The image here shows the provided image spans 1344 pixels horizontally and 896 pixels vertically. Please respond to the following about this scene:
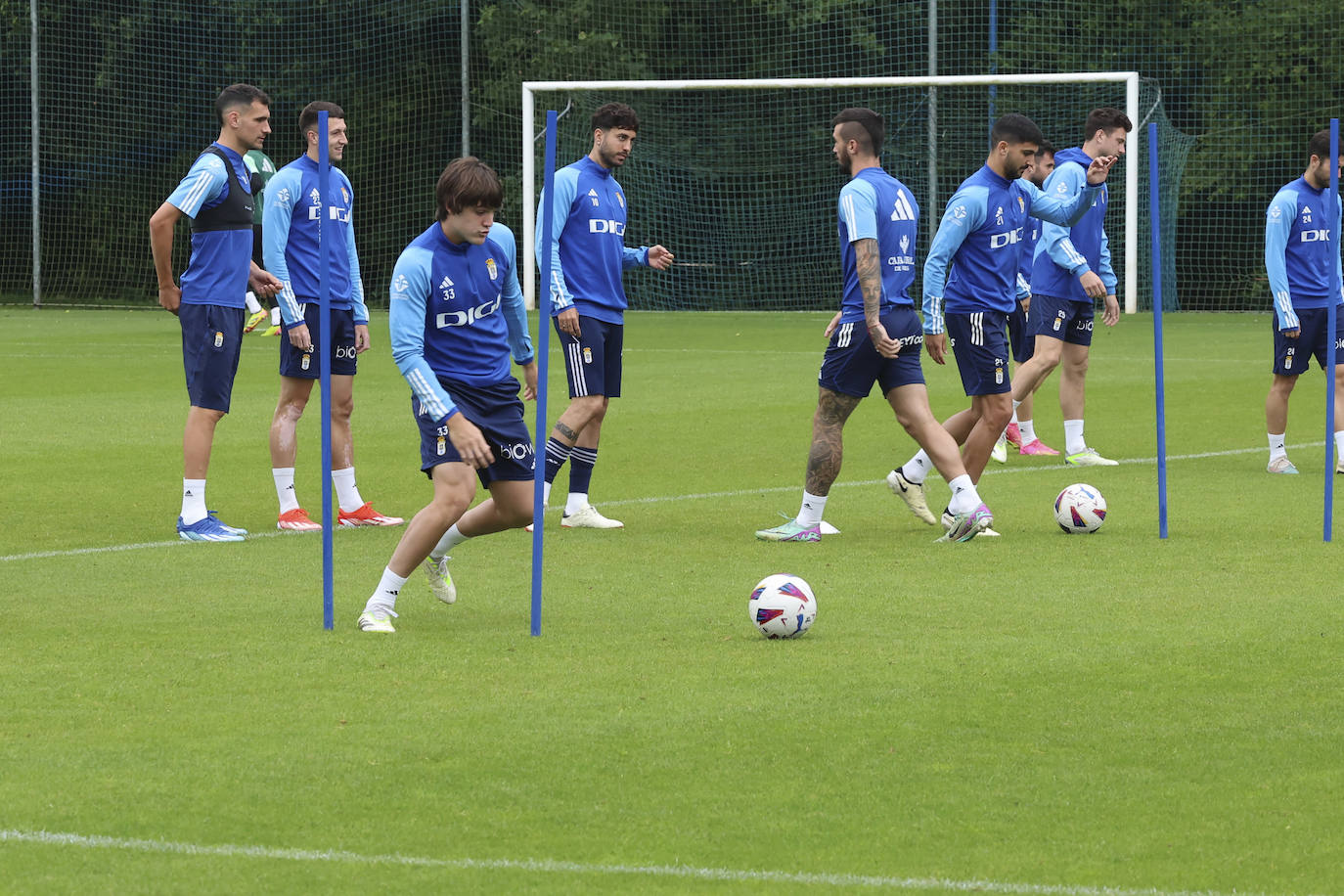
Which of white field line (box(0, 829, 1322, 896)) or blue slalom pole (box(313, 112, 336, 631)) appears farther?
blue slalom pole (box(313, 112, 336, 631))

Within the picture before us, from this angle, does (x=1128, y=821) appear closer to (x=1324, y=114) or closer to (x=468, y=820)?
(x=468, y=820)

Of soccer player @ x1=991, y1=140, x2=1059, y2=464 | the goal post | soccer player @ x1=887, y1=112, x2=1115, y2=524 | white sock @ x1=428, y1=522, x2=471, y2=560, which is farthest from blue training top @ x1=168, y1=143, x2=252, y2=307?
the goal post

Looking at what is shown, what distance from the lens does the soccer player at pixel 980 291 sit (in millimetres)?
9828

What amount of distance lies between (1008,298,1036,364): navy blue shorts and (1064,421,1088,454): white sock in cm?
59

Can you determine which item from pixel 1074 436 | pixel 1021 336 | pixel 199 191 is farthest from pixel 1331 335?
pixel 199 191

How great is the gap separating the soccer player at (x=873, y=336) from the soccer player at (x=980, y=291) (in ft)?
1.57

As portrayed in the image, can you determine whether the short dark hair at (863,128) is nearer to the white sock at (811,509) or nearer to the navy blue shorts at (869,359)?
the navy blue shorts at (869,359)

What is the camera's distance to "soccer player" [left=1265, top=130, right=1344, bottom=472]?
11.8 meters

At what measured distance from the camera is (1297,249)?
39.4 feet

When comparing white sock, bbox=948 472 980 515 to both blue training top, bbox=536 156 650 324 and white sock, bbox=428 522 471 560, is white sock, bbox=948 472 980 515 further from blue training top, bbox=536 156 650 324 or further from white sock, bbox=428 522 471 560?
white sock, bbox=428 522 471 560

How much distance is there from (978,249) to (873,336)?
4.12ft

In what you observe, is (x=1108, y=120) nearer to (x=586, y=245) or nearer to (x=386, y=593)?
(x=586, y=245)

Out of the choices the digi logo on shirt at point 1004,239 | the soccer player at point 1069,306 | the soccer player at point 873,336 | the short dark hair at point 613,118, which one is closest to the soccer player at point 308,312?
the short dark hair at point 613,118

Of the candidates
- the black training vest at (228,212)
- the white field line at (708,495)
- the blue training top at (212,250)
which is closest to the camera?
the white field line at (708,495)
